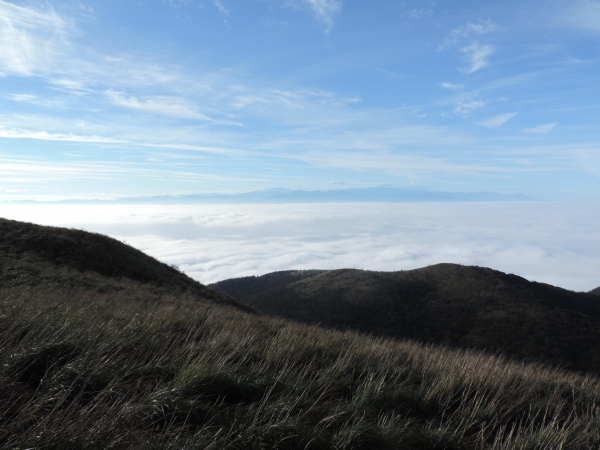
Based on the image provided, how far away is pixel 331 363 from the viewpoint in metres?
6.07

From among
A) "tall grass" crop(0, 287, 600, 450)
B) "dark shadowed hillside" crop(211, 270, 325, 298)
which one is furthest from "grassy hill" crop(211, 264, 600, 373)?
"tall grass" crop(0, 287, 600, 450)

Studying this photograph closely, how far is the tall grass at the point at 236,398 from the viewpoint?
3.43 meters

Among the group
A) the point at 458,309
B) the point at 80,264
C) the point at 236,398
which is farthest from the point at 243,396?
the point at 458,309

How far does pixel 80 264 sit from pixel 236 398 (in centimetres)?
2104

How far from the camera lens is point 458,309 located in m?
47.8

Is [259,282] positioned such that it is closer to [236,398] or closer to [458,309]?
[458,309]

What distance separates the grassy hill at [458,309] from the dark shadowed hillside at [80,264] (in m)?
21.3

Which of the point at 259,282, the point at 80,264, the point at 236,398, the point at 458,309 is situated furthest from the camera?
the point at 259,282

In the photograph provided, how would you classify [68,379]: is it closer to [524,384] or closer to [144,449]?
[144,449]

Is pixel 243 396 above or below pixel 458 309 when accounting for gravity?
below

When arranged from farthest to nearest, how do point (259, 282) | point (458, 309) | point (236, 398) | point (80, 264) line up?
point (259, 282), point (458, 309), point (80, 264), point (236, 398)

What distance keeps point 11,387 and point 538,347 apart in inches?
1717

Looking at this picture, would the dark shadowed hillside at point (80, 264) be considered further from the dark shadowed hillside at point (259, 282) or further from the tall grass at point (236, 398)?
the dark shadowed hillside at point (259, 282)

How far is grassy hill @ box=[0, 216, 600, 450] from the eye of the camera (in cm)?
345
